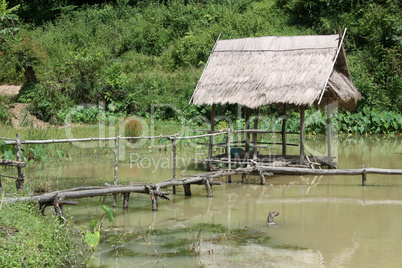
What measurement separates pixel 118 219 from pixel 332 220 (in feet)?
10.3

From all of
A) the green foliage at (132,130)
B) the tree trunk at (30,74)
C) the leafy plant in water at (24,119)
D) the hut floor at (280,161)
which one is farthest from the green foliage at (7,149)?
the tree trunk at (30,74)

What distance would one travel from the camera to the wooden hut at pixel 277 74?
9953 millimetres

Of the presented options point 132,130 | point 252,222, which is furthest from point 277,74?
point 132,130

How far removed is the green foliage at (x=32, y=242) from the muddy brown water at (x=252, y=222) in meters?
0.57

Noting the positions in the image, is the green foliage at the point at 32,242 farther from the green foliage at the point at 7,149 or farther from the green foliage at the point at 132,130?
the green foliage at the point at 132,130

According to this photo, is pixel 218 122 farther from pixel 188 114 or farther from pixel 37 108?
pixel 37 108

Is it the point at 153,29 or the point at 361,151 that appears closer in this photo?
the point at 361,151

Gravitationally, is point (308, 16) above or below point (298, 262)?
above

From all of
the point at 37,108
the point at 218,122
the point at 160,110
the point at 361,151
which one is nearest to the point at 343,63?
the point at 361,151

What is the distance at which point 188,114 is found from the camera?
54.7 ft

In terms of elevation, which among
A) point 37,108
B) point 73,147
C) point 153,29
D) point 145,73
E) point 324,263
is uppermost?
point 153,29

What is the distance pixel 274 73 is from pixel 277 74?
73 mm

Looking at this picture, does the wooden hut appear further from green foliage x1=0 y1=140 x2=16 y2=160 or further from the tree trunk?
the tree trunk

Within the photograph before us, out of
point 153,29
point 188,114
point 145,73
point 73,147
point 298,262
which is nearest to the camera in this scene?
point 298,262
